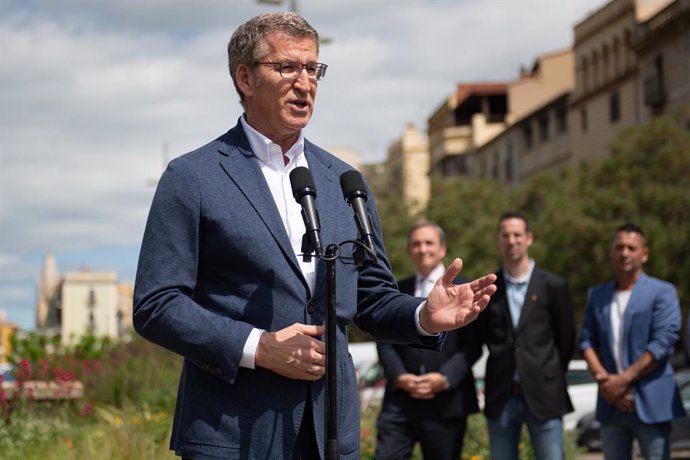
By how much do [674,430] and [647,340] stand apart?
33.2 ft

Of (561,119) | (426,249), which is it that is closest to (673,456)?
(426,249)

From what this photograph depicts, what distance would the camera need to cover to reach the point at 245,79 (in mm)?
4492

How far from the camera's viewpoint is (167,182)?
4195 millimetres

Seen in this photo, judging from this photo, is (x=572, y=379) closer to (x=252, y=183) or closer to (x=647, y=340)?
(x=647, y=340)

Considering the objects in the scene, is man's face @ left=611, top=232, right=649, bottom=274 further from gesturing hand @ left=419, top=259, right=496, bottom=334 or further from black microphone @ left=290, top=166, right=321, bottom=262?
black microphone @ left=290, top=166, right=321, bottom=262

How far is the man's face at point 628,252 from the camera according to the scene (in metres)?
9.34

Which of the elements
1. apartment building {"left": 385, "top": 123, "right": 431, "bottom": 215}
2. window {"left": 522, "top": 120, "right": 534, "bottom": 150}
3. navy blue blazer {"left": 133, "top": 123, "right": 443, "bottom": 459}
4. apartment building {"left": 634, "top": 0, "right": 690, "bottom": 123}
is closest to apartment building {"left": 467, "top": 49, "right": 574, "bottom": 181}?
window {"left": 522, "top": 120, "right": 534, "bottom": 150}

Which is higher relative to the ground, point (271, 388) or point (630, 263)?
point (630, 263)

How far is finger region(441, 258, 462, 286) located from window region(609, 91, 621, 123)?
168 feet

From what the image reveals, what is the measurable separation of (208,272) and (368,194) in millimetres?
657

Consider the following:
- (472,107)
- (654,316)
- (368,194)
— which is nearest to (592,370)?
(654,316)

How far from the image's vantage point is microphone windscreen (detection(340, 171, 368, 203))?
14.1 ft

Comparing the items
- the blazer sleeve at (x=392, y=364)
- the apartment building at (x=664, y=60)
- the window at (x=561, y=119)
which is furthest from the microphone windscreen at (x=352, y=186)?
the window at (x=561, y=119)

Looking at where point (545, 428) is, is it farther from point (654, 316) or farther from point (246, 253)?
point (246, 253)
